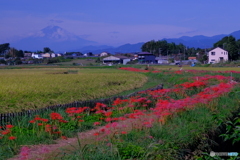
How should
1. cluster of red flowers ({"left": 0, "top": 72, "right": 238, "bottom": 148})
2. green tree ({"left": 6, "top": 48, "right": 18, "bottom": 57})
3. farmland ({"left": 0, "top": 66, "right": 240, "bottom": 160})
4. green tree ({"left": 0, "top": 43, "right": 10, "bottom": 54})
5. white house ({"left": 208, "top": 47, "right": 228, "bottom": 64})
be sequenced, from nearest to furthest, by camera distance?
farmland ({"left": 0, "top": 66, "right": 240, "bottom": 160}) < cluster of red flowers ({"left": 0, "top": 72, "right": 238, "bottom": 148}) < white house ({"left": 208, "top": 47, "right": 228, "bottom": 64}) < green tree ({"left": 6, "top": 48, "right": 18, "bottom": 57}) < green tree ({"left": 0, "top": 43, "right": 10, "bottom": 54})

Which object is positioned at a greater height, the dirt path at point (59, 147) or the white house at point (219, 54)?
the white house at point (219, 54)

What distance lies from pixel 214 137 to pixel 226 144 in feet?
1.13

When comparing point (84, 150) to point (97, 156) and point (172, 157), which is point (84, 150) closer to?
point (97, 156)

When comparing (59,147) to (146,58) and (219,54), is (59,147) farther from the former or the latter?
(146,58)

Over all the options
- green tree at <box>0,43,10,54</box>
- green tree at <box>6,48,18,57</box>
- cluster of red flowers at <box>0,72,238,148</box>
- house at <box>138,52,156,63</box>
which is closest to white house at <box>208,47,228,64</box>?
house at <box>138,52,156,63</box>

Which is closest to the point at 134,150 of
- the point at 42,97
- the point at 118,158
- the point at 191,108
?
the point at 118,158

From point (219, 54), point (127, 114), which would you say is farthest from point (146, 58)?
point (127, 114)

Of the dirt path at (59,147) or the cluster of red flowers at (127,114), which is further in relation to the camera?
the cluster of red flowers at (127,114)

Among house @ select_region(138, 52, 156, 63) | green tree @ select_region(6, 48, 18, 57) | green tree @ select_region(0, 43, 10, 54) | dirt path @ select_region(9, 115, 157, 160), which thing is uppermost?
green tree @ select_region(0, 43, 10, 54)

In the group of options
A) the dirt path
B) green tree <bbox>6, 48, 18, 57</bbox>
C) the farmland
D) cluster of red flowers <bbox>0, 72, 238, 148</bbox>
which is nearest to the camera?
the farmland

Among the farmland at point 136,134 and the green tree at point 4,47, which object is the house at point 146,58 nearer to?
the green tree at point 4,47

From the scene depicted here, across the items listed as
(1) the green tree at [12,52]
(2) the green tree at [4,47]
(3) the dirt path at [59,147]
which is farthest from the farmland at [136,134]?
(2) the green tree at [4,47]

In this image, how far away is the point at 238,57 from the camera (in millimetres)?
88625

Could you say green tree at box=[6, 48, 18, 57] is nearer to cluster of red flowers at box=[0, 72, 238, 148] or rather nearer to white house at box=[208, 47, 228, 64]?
white house at box=[208, 47, 228, 64]
